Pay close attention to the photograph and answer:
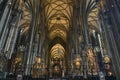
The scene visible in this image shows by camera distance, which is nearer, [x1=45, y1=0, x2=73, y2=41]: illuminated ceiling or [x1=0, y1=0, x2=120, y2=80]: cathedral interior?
[x1=0, y1=0, x2=120, y2=80]: cathedral interior

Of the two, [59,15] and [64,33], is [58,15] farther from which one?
[64,33]

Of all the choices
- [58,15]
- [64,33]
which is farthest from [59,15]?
[64,33]

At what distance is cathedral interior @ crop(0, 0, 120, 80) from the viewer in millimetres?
12711

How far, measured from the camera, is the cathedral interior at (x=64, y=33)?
12.7 meters

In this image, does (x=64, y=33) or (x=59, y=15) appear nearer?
(x=59, y=15)

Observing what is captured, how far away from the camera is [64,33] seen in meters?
40.6

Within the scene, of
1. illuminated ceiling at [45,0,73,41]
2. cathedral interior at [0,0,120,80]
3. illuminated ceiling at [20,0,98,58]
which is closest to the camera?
cathedral interior at [0,0,120,80]

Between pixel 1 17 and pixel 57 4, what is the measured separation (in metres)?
21.9

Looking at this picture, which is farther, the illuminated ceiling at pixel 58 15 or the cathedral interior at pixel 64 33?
the illuminated ceiling at pixel 58 15

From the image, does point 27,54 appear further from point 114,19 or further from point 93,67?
point 114,19

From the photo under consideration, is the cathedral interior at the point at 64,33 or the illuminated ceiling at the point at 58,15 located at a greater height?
the illuminated ceiling at the point at 58,15

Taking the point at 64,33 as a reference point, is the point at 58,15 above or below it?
above

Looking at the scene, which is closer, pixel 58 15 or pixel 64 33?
pixel 58 15

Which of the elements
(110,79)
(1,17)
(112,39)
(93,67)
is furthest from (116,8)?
(1,17)
